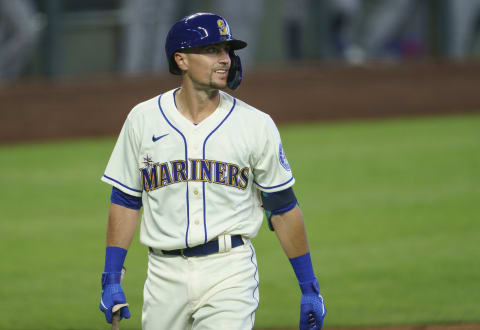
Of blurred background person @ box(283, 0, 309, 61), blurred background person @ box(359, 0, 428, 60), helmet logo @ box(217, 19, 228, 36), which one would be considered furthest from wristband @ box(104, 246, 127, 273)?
blurred background person @ box(359, 0, 428, 60)

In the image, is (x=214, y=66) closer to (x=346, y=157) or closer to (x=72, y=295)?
(x=72, y=295)

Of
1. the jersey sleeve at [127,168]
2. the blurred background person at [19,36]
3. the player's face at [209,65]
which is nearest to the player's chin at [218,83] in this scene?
the player's face at [209,65]

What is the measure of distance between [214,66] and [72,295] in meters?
3.87

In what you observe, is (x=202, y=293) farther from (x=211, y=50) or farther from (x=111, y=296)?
(x=211, y=50)

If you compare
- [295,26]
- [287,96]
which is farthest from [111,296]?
[295,26]

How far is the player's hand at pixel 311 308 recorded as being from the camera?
12.5 feet

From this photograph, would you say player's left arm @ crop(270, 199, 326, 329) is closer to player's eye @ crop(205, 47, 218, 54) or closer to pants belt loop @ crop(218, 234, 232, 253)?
pants belt loop @ crop(218, 234, 232, 253)

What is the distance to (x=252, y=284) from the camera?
3793 millimetres

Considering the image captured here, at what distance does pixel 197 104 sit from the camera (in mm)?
3889

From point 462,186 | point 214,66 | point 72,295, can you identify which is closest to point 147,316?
point 214,66

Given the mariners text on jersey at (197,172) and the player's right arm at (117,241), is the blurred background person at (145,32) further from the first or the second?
the mariners text on jersey at (197,172)

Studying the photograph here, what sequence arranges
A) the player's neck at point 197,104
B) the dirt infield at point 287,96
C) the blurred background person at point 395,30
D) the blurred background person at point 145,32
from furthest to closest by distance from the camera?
the blurred background person at point 395,30 → the blurred background person at point 145,32 → the dirt infield at point 287,96 → the player's neck at point 197,104

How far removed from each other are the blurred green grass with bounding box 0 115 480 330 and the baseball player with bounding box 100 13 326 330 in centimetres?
241

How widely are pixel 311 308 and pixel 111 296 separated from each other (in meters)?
0.94
